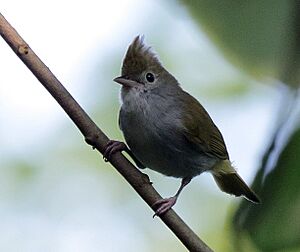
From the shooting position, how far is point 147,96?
64.0 inches

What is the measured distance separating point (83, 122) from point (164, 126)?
708mm

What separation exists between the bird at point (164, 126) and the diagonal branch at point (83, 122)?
1.50 ft

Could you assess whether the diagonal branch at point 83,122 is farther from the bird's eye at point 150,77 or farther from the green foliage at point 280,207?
the bird's eye at point 150,77

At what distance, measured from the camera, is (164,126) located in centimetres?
163

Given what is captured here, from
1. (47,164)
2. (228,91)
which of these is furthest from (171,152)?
(47,164)

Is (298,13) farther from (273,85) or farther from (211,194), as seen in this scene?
(211,194)

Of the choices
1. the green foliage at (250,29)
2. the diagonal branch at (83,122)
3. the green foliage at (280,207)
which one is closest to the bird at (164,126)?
the diagonal branch at (83,122)

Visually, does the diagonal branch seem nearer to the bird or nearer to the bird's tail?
the bird

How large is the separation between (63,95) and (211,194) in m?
1.39

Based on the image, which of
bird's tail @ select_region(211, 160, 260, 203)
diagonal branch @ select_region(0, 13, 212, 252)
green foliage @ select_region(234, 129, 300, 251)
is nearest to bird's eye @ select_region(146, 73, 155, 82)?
bird's tail @ select_region(211, 160, 260, 203)

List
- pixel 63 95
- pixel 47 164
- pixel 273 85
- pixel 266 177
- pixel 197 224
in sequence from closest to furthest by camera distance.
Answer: pixel 266 177
pixel 273 85
pixel 63 95
pixel 197 224
pixel 47 164

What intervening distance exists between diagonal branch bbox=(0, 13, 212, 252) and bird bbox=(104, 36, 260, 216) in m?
0.46

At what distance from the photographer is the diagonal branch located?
0.87 meters

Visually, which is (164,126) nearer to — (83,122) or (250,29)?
(83,122)
